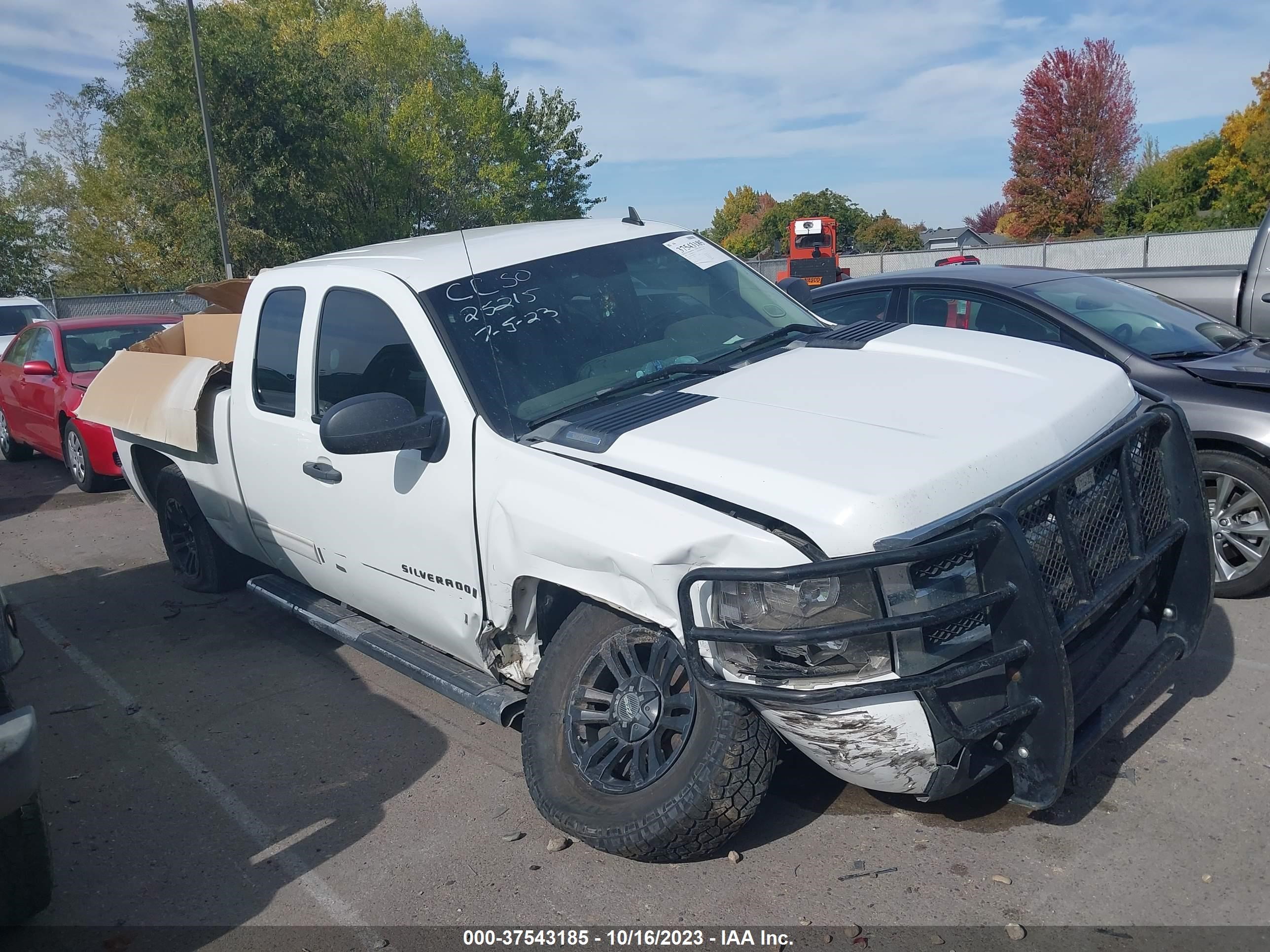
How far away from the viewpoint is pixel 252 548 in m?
5.26

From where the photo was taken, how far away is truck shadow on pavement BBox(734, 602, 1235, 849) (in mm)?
3297

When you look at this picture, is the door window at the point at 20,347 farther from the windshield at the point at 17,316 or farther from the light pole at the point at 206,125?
the light pole at the point at 206,125

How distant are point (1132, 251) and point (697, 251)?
2760cm

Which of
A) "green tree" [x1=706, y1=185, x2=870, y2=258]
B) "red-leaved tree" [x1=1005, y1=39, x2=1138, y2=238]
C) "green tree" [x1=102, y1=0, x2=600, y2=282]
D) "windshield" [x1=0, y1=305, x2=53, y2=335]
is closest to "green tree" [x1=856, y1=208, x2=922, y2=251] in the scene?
"green tree" [x1=706, y1=185, x2=870, y2=258]

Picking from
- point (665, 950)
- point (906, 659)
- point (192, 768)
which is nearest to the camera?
point (906, 659)

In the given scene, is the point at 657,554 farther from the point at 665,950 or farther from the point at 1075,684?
the point at 1075,684

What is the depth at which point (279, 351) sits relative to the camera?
466 cm

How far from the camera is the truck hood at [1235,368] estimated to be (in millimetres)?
4973

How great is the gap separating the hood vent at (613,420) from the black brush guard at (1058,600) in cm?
67

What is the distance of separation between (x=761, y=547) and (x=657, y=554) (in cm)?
31

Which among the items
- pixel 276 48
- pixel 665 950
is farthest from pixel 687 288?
pixel 276 48

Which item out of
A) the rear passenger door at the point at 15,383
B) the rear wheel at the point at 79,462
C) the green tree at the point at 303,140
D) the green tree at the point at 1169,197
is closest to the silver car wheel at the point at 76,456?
the rear wheel at the point at 79,462

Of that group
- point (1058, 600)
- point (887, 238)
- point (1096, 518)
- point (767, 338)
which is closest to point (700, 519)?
point (1058, 600)

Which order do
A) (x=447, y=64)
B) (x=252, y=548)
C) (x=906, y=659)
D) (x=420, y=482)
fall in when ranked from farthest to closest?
(x=447, y=64)
(x=252, y=548)
(x=420, y=482)
(x=906, y=659)
